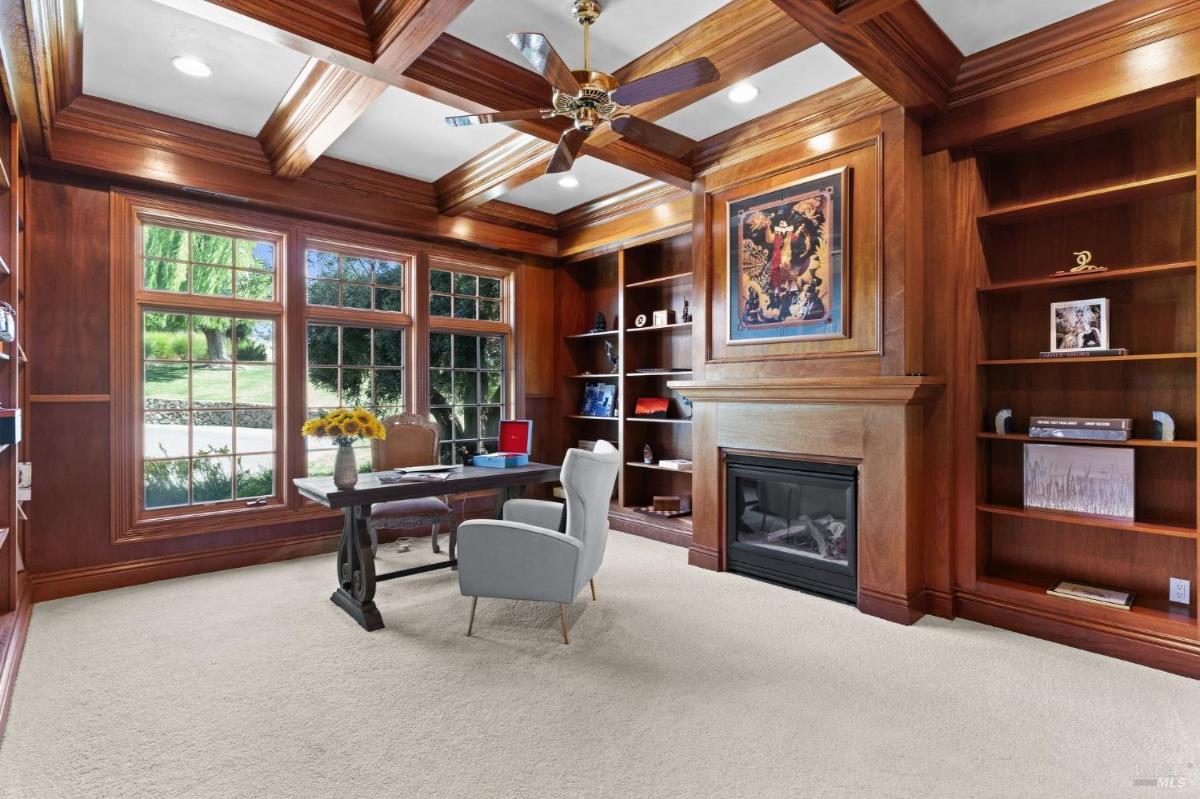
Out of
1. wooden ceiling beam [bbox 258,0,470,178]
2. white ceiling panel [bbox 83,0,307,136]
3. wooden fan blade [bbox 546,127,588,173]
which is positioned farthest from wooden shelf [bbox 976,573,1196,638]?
white ceiling panel [bbox 83,0,307,136]

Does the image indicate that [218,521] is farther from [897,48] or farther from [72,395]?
[897,48]

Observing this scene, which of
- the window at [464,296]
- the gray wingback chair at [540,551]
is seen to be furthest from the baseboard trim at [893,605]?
the window at [464,296]

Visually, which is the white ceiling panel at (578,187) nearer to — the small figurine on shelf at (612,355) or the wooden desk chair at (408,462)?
Answer: the small figurine on shelf at (612,355)

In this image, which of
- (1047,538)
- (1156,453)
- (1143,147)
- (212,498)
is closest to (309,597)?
(212,498)

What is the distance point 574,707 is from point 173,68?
145 inches

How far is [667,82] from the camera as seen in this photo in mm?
2373

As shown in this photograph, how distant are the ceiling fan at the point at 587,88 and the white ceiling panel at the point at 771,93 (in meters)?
A: 0.74

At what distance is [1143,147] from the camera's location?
2910 mm

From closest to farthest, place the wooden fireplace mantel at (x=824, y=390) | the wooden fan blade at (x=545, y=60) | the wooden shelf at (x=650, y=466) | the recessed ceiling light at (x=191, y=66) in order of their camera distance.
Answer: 1. the wooden fan blade at (x=545, y=60)
2. the recessed ceiling light at (x=191, y=66)
3. the wooden fireplace mantel at (x=824, y=390)
4. the wooden shelf at (x=650, y=466)

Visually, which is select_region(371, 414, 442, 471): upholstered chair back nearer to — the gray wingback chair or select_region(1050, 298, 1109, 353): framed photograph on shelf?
the gray wingback chair

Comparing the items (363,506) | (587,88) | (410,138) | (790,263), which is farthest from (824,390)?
(410,138)

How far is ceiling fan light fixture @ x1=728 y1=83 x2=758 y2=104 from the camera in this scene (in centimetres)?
327

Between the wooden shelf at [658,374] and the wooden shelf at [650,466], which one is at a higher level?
the wooden shelf at [658,374]

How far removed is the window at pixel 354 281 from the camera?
15.3ft
